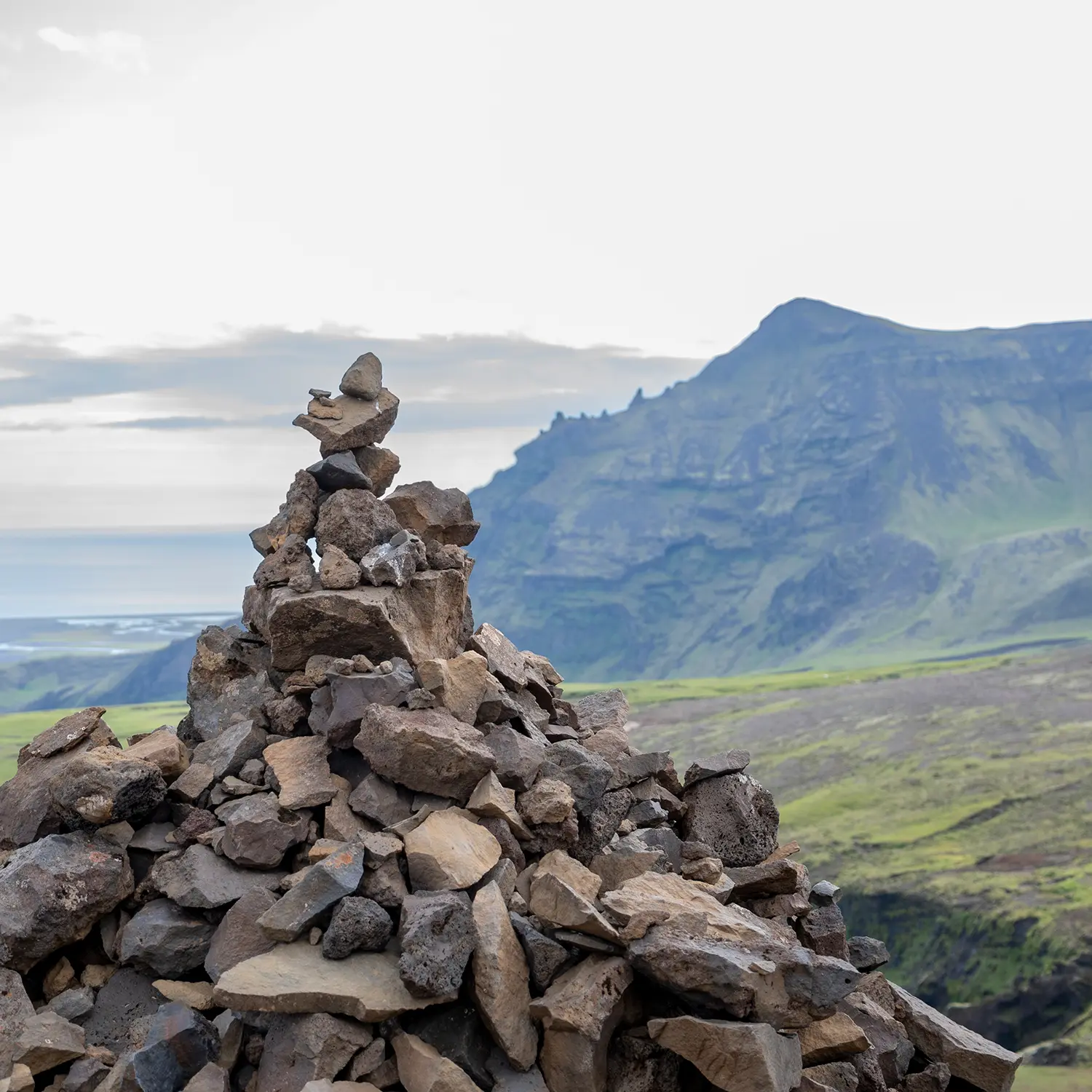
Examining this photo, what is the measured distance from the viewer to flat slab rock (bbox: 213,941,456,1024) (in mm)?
11531

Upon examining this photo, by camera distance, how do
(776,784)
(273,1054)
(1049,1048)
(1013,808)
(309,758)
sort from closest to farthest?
1. (273,1054)
2. (309,758)
3. (1049,1048)
4. (1013,808)
5. (776,784)

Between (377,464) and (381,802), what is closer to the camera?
(381,802)

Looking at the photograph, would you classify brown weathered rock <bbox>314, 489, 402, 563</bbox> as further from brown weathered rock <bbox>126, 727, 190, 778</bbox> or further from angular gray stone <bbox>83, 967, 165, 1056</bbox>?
angular gray stone <bbox>83, 967, 165, 1056</bbox>

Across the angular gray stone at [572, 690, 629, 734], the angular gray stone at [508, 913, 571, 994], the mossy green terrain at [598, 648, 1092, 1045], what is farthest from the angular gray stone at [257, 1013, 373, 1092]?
the mossy green terrain at [598, 648, 1092, 1045]

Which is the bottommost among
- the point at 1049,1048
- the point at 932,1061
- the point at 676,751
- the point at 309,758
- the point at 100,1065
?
the point at 676,751

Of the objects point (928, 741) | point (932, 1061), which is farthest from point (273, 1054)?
point (928, 741)

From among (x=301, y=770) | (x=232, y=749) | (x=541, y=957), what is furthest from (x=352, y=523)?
(x=541, y=957)

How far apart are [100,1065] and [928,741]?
12305 centimetres

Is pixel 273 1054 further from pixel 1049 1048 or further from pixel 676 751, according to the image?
pixel 676 751

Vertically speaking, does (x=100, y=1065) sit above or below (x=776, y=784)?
above

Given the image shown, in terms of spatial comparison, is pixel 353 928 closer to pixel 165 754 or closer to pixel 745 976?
pixel 745 976

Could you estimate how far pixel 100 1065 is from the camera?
1192cm

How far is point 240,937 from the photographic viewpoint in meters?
12.9

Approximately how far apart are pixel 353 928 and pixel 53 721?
163 meters
